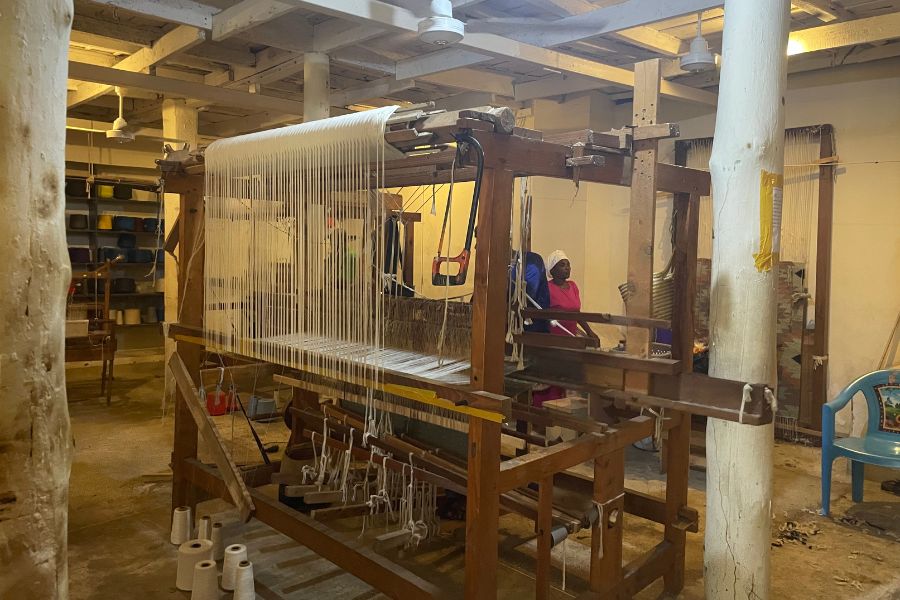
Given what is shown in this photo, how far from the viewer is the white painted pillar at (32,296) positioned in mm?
1063

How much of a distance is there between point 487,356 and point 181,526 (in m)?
1.91

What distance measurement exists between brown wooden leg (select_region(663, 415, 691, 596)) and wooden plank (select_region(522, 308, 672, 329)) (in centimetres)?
47

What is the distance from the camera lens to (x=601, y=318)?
2.86m

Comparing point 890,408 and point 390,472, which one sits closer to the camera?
point 390,472

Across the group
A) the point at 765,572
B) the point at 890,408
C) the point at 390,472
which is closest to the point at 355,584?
the point at 390,472

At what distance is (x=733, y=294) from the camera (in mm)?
2230

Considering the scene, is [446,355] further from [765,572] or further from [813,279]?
[813,279]

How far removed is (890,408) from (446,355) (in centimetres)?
271

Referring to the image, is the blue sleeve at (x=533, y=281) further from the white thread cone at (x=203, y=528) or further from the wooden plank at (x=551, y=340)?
the white thread cone at (x=203, y=528)

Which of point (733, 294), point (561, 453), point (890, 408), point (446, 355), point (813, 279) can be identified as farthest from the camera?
point (813, 279)

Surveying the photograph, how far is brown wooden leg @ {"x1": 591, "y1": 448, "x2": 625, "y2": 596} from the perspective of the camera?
2.27m

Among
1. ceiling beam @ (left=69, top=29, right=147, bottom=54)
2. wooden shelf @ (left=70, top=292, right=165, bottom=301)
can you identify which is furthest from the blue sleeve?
wooden shelf @ (left=70, top=292, right=165, bottom=301)

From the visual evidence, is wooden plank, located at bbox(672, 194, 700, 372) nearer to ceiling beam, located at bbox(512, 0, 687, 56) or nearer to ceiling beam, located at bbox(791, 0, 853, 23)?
ceiling beam, located at bbox(512, 0, 687, 56)

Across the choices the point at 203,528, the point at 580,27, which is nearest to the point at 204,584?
the point at 203,528
